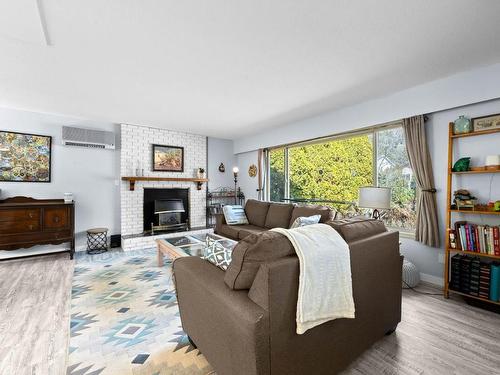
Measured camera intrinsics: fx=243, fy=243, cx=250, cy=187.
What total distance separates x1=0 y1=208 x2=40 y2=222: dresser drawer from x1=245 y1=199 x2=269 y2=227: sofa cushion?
3456 millimetres

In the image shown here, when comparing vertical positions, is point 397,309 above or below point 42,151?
below

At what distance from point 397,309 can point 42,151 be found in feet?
18.3

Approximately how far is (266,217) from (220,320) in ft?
10.3

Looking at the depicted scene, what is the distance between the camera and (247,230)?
4.09 metres

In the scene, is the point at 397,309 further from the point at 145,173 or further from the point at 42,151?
the point at 42,151

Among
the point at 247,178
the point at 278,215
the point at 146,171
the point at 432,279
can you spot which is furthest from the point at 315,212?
the point at 146,171

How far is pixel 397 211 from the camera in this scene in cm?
351

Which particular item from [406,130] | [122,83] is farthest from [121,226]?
[406,130]

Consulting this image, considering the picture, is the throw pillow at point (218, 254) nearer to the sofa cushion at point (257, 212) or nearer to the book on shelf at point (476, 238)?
the book on shelf at point (476, 238)

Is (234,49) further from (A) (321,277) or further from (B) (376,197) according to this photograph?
(B) (376,197)

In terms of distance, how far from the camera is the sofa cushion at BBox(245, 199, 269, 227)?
4.48 metres

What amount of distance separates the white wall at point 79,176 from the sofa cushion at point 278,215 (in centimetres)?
315

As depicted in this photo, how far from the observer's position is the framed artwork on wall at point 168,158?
5.34 m

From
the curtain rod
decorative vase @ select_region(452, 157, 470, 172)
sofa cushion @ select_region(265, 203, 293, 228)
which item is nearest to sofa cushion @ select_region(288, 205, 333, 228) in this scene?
sofa cushion @ select_region(265, 203, 293, 228)
